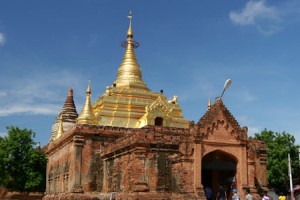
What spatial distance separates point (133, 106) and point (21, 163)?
15.8 metres

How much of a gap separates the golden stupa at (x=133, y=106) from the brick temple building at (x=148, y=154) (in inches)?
3.2

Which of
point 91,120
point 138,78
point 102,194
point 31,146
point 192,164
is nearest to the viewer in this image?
point 192,164

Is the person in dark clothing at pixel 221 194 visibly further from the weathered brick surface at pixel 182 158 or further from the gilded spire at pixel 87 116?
the gilded spire at pixel 87 116

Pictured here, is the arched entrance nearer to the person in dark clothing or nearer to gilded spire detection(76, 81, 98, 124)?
the person in dark clothing

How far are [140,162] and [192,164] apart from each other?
2869mm

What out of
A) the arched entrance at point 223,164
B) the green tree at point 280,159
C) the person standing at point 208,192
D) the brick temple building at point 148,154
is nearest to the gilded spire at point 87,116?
the brick temple building at point 148,154

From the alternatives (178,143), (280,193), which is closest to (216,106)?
(178,143)

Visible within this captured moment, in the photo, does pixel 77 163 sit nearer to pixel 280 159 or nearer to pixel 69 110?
pixel 280 159

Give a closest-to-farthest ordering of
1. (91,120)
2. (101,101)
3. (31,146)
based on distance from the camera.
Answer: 1. (91,120)
2. (101,101)
3. (31,146)

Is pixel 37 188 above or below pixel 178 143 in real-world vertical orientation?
below

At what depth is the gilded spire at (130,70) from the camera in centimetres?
4200

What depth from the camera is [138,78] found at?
43281 millimetres

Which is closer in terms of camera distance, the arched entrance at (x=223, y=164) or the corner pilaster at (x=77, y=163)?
the arched entrance at (x=223, y=164)

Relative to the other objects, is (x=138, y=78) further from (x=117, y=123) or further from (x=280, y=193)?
(x=280, y=193)
